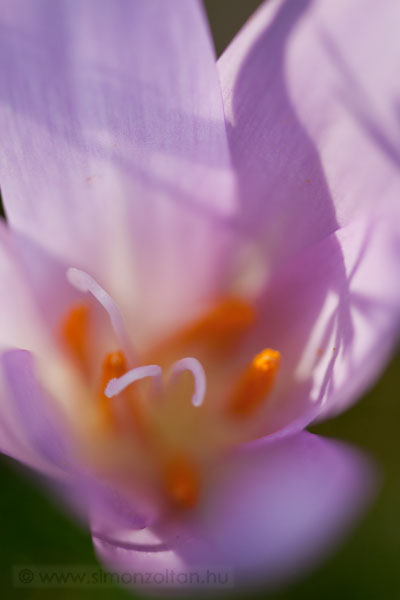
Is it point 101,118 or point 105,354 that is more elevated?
point 101,118

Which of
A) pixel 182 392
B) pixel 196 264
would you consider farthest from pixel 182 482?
pixel 196 264

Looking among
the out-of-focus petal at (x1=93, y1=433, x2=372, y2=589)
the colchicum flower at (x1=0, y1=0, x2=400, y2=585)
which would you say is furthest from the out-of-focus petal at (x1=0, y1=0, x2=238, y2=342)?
the out-of-focus petal at (x1=93, y1=433, x2=372, y2=589)

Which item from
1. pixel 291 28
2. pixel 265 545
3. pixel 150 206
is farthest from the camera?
pixel 150 206

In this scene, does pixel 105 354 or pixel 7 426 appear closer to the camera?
pixel 7 426

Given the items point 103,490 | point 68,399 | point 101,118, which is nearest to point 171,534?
point 103,490

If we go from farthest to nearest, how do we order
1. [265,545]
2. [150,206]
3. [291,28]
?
1. [150,206]
2. [291,28]
3. [265,545]

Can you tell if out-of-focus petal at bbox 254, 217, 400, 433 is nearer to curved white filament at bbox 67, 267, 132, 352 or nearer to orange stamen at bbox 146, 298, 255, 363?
orange stamen at bbox 146, 298, 255, 363

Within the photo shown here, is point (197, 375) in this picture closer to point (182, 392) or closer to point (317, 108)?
point (182, 392)

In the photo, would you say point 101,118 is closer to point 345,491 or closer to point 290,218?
point 290,218
